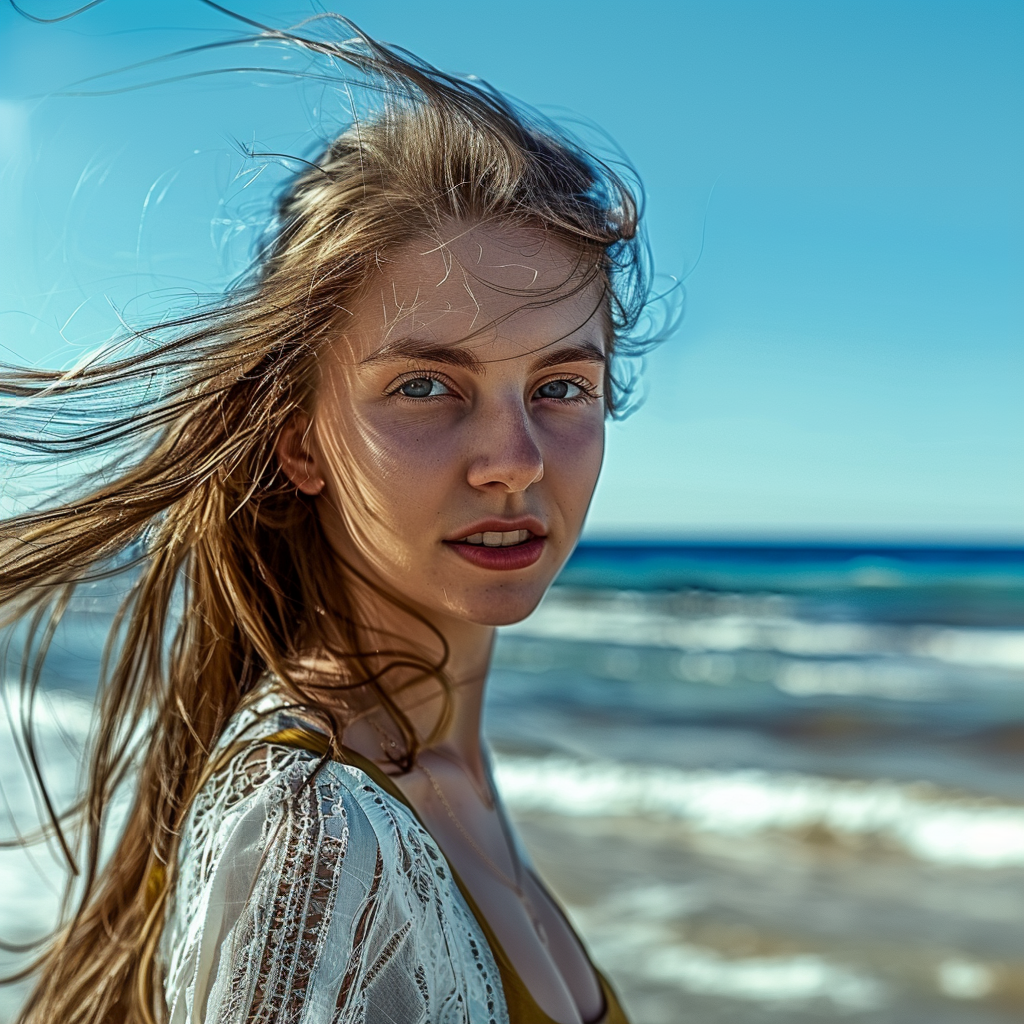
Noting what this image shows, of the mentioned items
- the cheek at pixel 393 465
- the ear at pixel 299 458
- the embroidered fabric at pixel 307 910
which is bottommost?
the embroidered fabric at pixel 307 910

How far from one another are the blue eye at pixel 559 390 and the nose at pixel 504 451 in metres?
0.10

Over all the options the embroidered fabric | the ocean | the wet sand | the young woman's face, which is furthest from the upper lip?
the wet sand

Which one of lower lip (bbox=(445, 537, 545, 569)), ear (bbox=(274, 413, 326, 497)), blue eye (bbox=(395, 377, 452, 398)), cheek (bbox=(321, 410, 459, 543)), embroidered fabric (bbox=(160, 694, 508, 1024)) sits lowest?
embroidered fabric (bbox=(160, 694, 508, 1024))

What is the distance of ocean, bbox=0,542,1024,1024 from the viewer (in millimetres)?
4863

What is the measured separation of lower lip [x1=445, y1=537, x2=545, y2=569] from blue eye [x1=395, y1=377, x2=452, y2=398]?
0.22m

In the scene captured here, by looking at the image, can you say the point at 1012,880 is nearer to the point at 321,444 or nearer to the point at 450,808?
the point at 450,808

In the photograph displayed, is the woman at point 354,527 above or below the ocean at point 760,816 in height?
below

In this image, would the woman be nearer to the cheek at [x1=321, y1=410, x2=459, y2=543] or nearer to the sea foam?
the cheek at [x1=321, y1=410, x2=459, y2=543]

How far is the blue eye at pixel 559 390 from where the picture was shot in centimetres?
166

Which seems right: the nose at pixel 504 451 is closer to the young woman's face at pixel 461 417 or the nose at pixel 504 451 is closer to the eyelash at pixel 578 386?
the young woman's face at pixel 461 417

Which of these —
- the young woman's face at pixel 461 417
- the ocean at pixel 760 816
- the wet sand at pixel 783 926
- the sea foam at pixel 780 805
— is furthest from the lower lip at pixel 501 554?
the sea foam at pixel 780 805

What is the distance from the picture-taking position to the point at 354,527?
1666mm

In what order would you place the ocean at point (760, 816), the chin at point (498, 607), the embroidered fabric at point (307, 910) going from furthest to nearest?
the ocean at point (760, 816), the chin at point (498, 607), the embroidered fabric at point (307, 910)

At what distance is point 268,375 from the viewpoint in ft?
5.13
